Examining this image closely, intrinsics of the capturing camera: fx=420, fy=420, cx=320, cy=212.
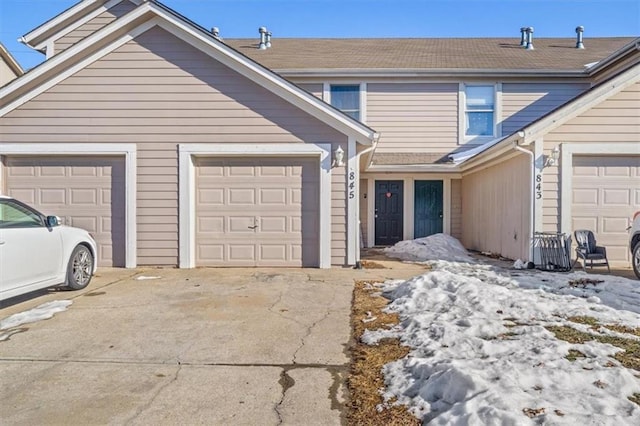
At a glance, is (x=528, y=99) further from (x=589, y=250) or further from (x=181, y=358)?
(x=181, y=358)

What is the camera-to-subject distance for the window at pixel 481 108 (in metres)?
12.8

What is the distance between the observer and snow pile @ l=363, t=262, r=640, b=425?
96.7 inches

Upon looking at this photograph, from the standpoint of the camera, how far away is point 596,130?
842 cm

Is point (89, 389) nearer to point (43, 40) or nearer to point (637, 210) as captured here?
point (637, 210)

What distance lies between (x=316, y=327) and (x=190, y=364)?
1465 mm

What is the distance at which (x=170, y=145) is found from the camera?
8352 mm

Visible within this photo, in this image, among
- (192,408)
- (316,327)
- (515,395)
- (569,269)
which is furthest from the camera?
(569,269)

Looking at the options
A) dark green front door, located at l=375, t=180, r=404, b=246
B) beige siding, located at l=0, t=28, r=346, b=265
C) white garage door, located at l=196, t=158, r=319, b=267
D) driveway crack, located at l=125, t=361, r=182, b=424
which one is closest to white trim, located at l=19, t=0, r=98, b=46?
beige siding, located at l=0, t=28, r=346, b=265

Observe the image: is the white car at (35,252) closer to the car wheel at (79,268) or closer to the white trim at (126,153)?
the car wheel at (79,268)

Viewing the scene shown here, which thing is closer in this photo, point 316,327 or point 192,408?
point 192,408

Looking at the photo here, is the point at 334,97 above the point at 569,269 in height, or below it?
above

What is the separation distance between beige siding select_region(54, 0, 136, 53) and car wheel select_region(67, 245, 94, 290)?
8618mm

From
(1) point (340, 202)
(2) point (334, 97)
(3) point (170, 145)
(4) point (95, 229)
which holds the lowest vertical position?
(4) point (95, 229)

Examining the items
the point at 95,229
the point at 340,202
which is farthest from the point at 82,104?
the point at 340,202
